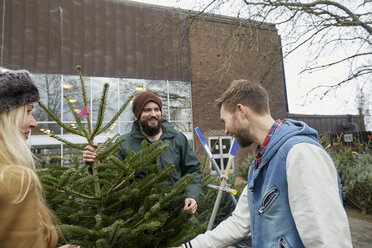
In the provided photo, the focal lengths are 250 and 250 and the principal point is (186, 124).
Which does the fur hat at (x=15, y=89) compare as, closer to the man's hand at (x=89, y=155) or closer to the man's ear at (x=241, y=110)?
the man's hand at (x=89, y=155)

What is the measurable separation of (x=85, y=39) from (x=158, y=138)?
44.0 feet

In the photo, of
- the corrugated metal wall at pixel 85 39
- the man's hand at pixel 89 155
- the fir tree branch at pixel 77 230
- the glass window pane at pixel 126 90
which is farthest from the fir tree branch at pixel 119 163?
the glass window pane at pixel 126 90

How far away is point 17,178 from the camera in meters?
0.90

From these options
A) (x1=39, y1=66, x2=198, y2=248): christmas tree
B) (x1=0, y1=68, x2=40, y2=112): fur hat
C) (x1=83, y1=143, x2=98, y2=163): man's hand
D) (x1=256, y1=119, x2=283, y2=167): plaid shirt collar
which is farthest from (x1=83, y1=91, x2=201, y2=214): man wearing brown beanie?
(x1=0, y1=68, x2=40, y2=112): fur hat

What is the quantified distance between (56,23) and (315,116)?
859 inches

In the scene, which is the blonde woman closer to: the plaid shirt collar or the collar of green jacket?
the plaid shirt collar

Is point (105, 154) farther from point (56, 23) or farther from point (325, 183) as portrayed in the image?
point (56, 23)

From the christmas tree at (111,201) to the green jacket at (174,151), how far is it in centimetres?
48

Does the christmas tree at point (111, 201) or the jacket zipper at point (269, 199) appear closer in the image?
the jacket zipper at point (269, 199)

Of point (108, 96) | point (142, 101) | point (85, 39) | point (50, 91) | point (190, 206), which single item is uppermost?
point (85, 39)

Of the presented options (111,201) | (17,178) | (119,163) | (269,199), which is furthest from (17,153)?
(269,199)

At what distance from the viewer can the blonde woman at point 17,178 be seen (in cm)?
85

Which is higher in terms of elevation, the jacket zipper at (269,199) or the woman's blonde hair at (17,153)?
the woman's blonde hair at (17,153)

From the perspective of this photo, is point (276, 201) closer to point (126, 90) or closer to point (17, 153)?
point (17, 153)
